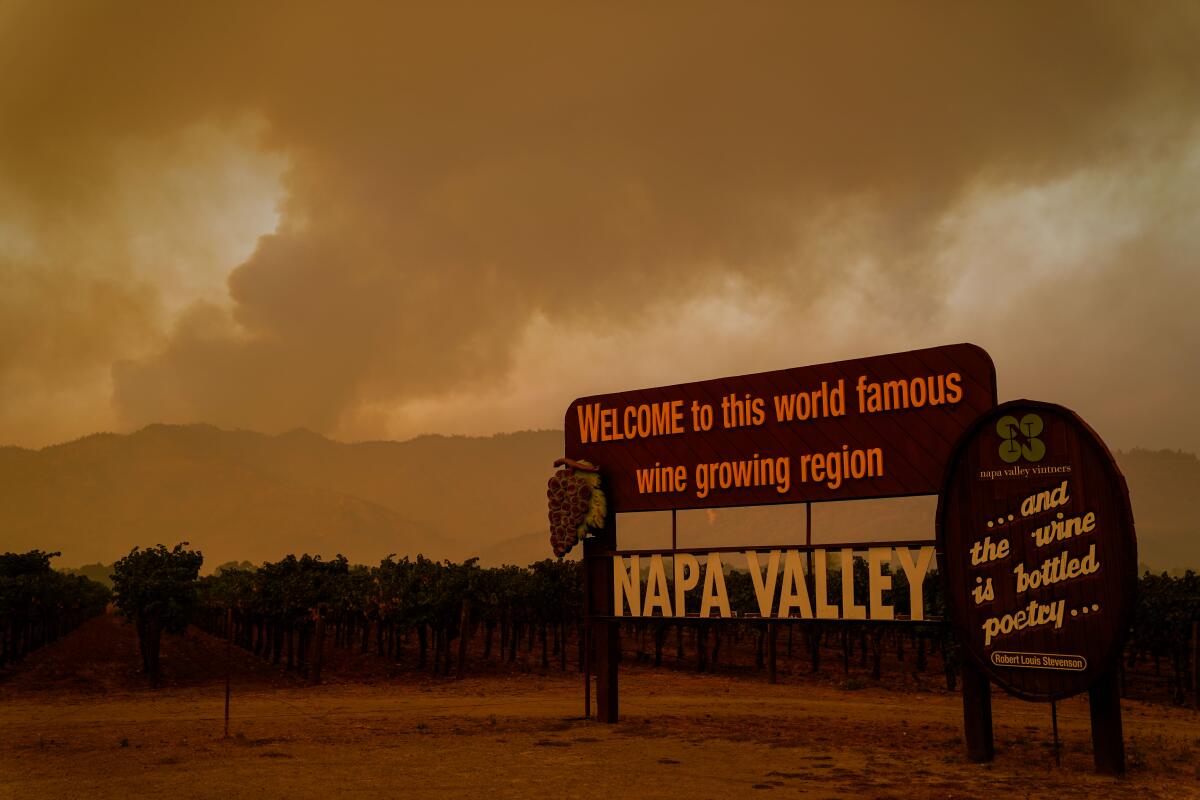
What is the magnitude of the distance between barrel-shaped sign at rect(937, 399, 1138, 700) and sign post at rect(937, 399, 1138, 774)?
2cm

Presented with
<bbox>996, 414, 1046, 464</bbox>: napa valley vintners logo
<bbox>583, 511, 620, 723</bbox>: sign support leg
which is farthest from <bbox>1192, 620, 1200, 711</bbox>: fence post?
<bbox>996, 414, 1046, 464</bbox>: napa valley vintners logo

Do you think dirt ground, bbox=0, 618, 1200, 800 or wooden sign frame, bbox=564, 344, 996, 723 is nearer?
dirt ground, bbox=0, 618, 1200, 800

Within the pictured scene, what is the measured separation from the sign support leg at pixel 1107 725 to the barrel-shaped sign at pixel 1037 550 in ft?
1.71

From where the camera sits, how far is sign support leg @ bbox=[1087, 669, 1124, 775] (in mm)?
17719

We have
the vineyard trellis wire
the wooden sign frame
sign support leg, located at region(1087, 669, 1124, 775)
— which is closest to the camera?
sign support leg, located at region(1087, 669, 1124, 775)

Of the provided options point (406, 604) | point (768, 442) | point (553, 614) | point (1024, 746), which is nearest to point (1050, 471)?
point (768, 442)

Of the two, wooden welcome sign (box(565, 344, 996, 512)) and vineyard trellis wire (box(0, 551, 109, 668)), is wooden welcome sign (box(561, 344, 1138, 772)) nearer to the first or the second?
wooden welcome sign (box(565, 344, 996, 512))

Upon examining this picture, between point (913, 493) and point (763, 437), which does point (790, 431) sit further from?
point (913, 493)

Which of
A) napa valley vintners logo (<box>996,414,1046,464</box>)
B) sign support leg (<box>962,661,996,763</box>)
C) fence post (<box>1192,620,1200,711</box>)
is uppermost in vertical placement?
napa valley vintners logo (<box>996,414,1046,464</box>)

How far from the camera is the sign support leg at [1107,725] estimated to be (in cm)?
1772

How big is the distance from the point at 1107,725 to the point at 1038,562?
332 cm

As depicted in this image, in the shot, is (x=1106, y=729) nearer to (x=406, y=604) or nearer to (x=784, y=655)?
Answer: (x=406, y=604)

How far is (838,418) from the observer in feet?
75.3

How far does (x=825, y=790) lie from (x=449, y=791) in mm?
7206
